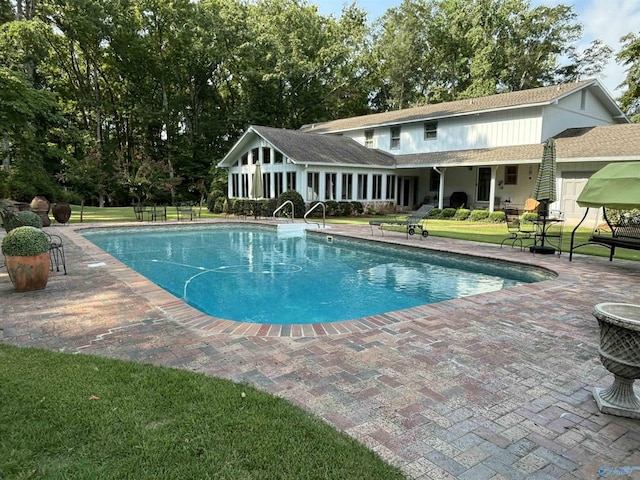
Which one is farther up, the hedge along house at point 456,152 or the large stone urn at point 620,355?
the hedge along house at point 456,152

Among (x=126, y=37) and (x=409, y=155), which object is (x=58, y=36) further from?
(x=409, y=155)

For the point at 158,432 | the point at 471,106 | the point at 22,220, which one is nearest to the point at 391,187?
the point at 471,106

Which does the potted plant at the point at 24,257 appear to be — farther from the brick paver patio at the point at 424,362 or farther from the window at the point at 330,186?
the window at the point at 330,186

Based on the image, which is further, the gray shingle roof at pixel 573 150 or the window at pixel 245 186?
the window at pixel 245 186

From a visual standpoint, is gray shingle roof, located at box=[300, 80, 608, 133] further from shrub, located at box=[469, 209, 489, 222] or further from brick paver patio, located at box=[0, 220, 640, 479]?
brick paver patio, located at box=[0, 220, 640, 479]

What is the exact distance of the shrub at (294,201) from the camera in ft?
65.0

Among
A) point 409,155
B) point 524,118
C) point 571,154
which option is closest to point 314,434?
point 571,154

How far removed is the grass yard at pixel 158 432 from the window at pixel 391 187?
21.9 metres

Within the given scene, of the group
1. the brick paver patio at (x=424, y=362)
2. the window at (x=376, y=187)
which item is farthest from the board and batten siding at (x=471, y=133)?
the brick paver patio at (x=424, y=362)

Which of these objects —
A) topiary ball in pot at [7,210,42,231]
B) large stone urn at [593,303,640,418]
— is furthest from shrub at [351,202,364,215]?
large stone urn at [593,303,640,418]

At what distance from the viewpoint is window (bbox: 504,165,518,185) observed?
20859 millimetres

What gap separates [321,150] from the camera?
73.3ft

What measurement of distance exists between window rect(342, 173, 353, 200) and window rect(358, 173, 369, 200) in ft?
1.96

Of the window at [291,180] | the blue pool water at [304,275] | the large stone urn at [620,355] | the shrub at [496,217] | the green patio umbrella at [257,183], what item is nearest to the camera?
the large stone urn at [620,355]
